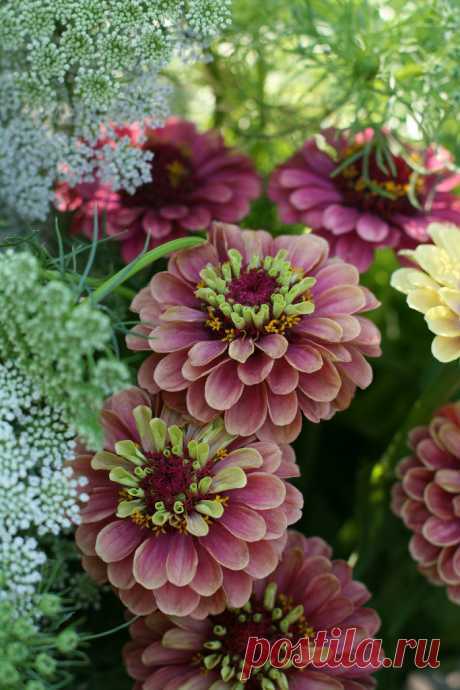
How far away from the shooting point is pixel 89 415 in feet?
1.07

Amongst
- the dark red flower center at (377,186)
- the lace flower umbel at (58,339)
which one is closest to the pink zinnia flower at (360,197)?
the dark red flower center at (377,186)

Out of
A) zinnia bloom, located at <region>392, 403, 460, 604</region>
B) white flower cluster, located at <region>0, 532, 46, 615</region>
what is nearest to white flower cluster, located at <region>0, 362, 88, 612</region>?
white flower cluster, located at <region>0, 532, 46, 615</region>

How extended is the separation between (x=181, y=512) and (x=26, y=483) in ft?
0.23

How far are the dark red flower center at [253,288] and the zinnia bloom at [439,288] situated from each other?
68mm

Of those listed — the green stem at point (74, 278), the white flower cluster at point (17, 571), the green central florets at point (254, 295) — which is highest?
the green stem at point (74, 278)

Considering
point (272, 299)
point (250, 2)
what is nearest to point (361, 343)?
point (272, 299)

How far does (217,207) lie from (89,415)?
0.23 meters

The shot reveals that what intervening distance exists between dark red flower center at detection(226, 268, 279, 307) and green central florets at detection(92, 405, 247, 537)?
0.20 feet

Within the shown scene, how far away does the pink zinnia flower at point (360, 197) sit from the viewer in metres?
0.49

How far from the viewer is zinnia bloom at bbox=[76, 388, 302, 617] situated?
1.17 feet

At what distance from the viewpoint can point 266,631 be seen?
41 cm

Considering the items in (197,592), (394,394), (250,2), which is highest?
(250,2)

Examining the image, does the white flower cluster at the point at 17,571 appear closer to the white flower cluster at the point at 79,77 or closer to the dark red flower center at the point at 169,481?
the dark red flower center at the point at 169,481

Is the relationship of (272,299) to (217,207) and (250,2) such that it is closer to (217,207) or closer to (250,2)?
(217,207)
